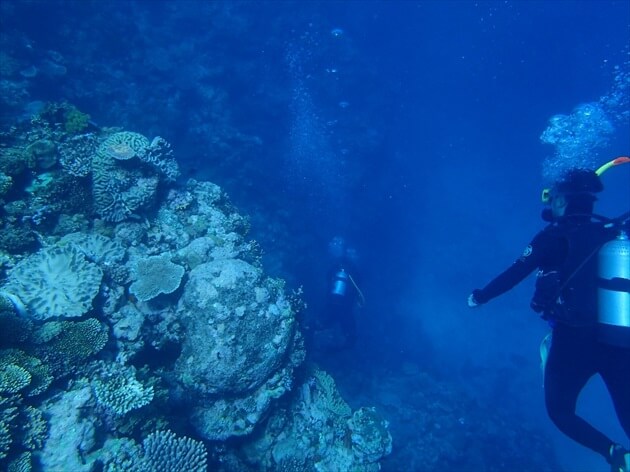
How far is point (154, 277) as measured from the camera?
633 centimetres

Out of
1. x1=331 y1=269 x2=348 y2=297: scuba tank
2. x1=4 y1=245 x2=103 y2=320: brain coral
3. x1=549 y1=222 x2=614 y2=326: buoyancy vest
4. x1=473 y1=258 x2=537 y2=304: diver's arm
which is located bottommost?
x1=331 y1=269 x2=348 y2=297: scuba tank

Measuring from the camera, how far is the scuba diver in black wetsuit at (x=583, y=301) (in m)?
4.20

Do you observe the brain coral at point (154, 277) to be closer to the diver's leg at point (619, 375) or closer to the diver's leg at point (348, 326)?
the diver's leg at point (619, 375)

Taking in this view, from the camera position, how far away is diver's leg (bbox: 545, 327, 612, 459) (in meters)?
4.46

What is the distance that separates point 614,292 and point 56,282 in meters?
7.45

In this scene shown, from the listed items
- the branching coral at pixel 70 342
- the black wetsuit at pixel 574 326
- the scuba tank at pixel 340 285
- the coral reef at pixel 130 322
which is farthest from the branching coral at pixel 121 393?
the scuba tank at pixel 340 285

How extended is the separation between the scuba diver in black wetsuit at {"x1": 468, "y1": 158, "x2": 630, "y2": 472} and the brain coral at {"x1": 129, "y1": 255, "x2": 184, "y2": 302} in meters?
5.51

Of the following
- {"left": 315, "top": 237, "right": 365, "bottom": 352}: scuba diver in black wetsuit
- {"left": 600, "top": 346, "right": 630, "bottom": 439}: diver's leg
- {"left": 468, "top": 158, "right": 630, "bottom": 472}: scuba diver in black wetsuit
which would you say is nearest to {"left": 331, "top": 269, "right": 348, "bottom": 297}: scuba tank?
{"left": 315, "top": 237, "right": 365, "bottom": 352}: scuba diver in black wetsuit

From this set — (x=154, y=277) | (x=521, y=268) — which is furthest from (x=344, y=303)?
(x=521, y=268)

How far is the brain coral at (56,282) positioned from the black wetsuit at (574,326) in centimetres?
639

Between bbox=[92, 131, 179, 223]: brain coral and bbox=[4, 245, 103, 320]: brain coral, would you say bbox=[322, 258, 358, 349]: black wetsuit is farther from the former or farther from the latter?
bbox=[4, 245, 103, 320]: brain coral

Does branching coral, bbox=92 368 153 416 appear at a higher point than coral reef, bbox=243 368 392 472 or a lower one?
higher

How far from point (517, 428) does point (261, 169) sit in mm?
18438

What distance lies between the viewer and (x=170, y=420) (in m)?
5.44
